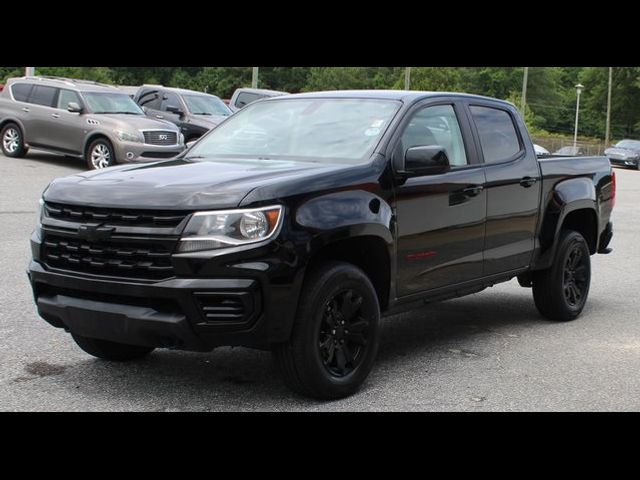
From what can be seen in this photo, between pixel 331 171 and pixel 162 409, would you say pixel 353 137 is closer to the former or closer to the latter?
pixel 331 171

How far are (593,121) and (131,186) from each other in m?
104

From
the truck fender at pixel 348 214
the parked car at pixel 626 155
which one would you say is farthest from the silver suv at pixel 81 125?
the parked car at pixel 626 155

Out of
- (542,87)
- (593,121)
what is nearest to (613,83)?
(593,121)

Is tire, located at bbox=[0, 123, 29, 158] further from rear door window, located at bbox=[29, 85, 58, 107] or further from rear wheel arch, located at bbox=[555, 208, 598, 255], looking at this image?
rear wheel arch, located at bbox=[555, 208, 598, 255]

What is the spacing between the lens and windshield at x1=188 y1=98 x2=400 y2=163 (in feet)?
20.8

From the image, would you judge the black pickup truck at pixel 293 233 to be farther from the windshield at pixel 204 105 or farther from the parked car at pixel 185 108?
the windshield at pixel 204 105

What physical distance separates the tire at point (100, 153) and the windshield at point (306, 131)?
42.8 feet

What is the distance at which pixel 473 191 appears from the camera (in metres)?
6.94

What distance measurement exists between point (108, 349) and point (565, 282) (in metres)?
4.08

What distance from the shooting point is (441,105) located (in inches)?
276

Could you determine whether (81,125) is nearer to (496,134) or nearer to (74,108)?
(74,108)

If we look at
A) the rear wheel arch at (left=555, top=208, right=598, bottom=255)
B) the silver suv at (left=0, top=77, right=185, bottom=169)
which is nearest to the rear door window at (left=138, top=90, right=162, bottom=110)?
the silver suv at (left=0, top=77, right=185, bottom=169)

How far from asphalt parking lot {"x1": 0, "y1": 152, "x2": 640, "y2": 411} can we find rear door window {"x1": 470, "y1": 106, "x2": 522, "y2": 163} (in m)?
1.45

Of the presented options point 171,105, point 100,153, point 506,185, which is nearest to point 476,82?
point 171,105
